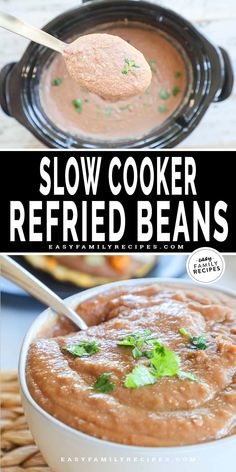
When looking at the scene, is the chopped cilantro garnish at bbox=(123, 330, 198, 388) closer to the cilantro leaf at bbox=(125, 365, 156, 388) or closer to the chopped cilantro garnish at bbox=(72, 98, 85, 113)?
the cilantro leaf at bbox=(125, 365, 156, 388)

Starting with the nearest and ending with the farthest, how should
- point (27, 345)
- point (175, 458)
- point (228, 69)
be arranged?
point (175, 458) → point (27, 345) → point (228, 69)

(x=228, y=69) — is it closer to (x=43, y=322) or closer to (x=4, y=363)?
(x=43, y=322)

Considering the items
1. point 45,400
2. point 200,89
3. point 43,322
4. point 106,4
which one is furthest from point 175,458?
point 106,4

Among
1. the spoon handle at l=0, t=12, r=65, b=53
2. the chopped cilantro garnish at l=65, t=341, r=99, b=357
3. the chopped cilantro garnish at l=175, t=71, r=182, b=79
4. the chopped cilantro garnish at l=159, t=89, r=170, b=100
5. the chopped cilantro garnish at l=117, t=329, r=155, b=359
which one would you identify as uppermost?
the spoon handle at l=0, t=12, r=65, b=53

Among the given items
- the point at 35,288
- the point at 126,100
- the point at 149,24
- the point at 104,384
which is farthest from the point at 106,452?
the point at 149,24

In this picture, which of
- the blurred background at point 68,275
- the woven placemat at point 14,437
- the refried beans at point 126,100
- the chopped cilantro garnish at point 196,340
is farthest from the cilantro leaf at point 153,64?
the woven placemat at point 14,437

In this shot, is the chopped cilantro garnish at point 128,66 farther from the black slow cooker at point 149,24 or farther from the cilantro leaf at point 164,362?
the cilantro leaf at point 164,362

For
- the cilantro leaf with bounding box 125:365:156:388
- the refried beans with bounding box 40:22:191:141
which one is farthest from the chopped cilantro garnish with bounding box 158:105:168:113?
the cilantro leaf with bounding box 125:365:156:388
